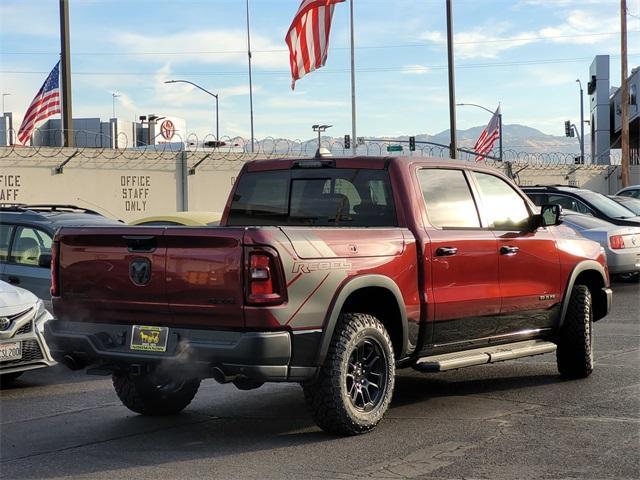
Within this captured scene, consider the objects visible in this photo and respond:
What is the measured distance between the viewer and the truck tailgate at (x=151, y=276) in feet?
19.0

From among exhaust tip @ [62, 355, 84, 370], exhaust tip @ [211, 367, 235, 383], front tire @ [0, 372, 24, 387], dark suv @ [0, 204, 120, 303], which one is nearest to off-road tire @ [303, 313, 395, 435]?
exhaust tip @ [211, 367, 235, 383]

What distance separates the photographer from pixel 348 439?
6199 mm

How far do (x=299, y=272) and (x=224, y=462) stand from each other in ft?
4.02

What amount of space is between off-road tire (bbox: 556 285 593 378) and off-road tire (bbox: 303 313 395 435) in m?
2.60

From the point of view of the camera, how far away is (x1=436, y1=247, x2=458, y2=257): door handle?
273 inches

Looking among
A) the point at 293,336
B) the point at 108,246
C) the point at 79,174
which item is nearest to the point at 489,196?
the point at 293,336

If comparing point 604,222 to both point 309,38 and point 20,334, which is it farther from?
point 20,334

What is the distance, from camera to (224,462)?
18.7 ft

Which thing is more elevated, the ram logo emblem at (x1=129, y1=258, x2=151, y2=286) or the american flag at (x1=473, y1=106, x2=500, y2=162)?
the american flag at (x1=473, y1=106, x2=500, y2=162)

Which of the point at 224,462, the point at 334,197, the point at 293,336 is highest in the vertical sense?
the point at 334,197

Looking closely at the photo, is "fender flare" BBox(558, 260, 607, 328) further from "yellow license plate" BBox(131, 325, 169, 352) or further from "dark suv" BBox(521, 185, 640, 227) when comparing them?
"dark suv" BBox(521, 185, 640, 227)

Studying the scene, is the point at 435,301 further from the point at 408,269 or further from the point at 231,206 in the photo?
the point at 231,206

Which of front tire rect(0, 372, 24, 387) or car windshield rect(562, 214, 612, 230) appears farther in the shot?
car windshield rect(562, 214, 612, 230)

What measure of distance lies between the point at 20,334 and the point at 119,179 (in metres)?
22.5
